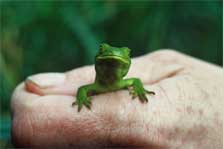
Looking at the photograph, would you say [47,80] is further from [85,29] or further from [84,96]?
[85,29]

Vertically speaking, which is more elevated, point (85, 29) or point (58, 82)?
point (85, 29)

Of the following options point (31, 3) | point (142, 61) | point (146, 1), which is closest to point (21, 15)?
point (31, 3)

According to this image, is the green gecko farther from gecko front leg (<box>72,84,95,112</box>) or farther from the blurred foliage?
the blurred foliage

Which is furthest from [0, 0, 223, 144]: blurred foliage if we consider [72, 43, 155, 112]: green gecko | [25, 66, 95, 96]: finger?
[72, 43, 155, 112]: green gecko

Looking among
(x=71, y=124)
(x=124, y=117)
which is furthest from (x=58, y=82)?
(x=124, y=117)

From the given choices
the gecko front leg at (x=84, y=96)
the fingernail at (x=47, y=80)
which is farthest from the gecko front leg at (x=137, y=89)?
the fingernail at (x=47, y=80)

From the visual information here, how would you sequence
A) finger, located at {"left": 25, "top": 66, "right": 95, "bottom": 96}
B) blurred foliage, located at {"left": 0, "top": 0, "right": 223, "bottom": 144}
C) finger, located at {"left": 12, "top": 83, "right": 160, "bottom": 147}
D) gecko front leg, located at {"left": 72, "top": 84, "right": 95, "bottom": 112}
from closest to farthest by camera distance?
finger, located at {"left": 12, "top": 83, "right": 160, "bottom": 147} < gecko front leg, located at {"left": 72, "top": 84, "right": 95, "bottom": 112} < finger, located at {"left": 25, "top": 66, "right": 95, "bottom": 96} < blurred foliage, located at {"left": 0, "top": 0, "right": 223, "bottom": 144}

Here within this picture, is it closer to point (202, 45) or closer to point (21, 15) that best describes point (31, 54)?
point (21, 15)

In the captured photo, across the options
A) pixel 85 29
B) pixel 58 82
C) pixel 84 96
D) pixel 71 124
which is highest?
pixel 85 29
